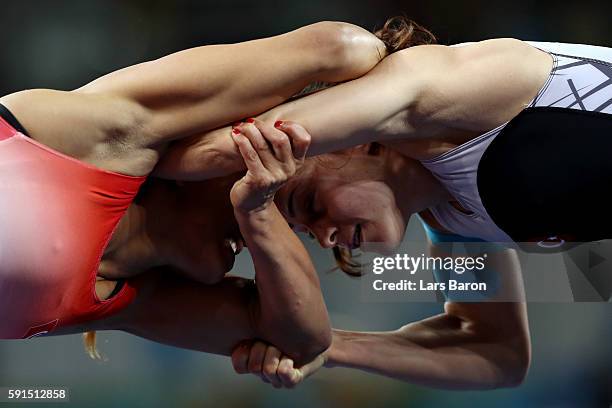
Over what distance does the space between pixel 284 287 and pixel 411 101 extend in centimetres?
33

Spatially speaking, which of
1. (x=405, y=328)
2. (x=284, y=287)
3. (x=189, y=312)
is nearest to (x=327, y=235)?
(x=284, y=287)

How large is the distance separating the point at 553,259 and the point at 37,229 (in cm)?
98

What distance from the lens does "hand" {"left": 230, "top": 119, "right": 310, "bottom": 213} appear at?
3.23 feet

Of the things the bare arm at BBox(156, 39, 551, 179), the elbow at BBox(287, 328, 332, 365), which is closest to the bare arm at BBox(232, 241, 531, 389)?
the elbow at BBox(287, 328, 332, 365)

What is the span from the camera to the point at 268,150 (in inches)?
39.2

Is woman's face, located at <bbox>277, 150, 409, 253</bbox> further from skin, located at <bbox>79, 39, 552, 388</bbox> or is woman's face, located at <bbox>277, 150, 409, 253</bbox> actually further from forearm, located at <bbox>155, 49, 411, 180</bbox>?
forearm, located at <bbox>155, 49, 411, 180</bbox>

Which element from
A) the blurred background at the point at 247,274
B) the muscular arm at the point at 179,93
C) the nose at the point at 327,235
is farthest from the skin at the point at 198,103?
the blurred background at the point at 247,274

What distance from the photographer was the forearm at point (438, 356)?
146 centimetres

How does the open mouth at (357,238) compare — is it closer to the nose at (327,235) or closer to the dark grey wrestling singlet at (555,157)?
the nose at (327,235)

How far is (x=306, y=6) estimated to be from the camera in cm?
202

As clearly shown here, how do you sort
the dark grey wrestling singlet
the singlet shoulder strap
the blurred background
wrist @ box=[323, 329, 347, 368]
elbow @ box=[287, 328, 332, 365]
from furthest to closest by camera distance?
the blurred background, wrist @ box=[323, 329, 347, 368], elbow @ box=[287, 328, 332, 365], the dark grey wrestling singlet, the singlet shoulder strap

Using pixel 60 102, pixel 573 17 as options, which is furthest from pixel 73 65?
pixel 573 17

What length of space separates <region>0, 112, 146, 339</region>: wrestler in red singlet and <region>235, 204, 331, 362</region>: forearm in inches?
7.0

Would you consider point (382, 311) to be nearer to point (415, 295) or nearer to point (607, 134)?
point (415, 295)
